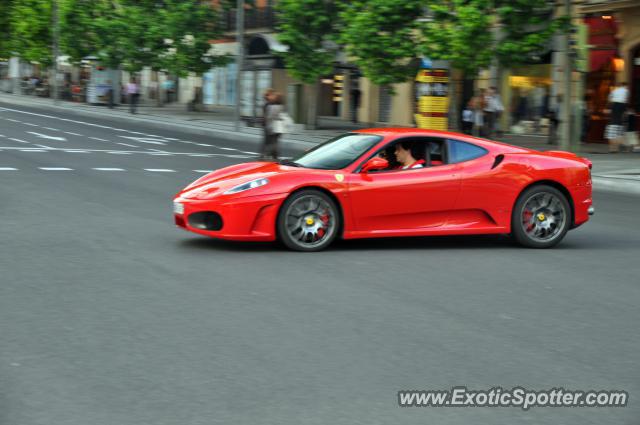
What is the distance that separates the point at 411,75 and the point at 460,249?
71.9ft

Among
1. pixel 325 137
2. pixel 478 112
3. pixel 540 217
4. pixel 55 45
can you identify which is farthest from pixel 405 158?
pixel 55 45

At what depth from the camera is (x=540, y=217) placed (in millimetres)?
10391

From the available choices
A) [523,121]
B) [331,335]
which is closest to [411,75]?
[523,121]

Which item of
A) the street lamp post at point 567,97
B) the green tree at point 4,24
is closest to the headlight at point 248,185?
the street lamp post at point 567,97

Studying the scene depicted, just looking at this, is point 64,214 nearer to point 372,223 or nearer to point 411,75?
point 372,223

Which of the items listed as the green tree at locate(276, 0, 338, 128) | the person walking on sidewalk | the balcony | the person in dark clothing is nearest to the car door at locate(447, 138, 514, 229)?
the person walking on sidewalk

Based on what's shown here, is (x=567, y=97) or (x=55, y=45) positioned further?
(x=55, y=45)

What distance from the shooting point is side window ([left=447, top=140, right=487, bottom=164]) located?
10.3 m

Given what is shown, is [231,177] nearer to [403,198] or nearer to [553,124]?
[403,198]

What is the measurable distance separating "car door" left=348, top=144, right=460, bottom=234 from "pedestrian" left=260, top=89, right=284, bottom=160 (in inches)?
493

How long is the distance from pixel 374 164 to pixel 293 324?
3550 mm

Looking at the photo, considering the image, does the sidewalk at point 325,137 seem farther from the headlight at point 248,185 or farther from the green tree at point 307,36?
the headlight at point 248,185

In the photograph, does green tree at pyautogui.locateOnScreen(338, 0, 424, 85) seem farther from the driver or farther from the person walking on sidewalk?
the driver

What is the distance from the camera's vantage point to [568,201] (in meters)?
10.4
